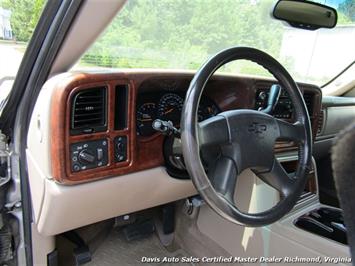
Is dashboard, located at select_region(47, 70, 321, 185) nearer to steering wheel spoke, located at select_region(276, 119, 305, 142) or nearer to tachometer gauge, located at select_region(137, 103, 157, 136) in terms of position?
tachometer gauge, located at select_region(137, 103, 157, 136)

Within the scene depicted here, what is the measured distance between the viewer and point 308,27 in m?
1.63

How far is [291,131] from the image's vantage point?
1.17 m

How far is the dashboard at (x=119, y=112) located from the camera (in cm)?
111

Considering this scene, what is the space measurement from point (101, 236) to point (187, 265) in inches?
22.0

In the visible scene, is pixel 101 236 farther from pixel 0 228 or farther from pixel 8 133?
pixel 8 133

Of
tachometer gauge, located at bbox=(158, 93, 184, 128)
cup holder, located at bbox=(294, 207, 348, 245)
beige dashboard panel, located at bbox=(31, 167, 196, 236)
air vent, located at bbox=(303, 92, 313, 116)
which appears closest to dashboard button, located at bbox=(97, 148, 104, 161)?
beige dashboard panel, located at bbox=(31, 167, 196, 236)

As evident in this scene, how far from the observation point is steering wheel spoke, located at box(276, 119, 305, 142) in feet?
3.77

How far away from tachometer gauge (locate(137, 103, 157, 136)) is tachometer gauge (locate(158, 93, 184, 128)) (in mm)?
29

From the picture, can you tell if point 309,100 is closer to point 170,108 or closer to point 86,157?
point 170,108

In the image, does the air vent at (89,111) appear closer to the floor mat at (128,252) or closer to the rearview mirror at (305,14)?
the rearview mirror at (305,14)

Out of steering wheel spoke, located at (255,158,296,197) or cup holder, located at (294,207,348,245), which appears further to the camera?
cup holder, located at (294,207,348,245)

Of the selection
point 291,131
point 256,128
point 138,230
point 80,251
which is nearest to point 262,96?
point 291,131

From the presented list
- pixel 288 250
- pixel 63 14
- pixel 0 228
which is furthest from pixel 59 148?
pixel 288 250

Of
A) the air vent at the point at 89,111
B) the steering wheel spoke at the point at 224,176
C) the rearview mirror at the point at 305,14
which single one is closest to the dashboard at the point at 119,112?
the air vent at the point at 89,111
